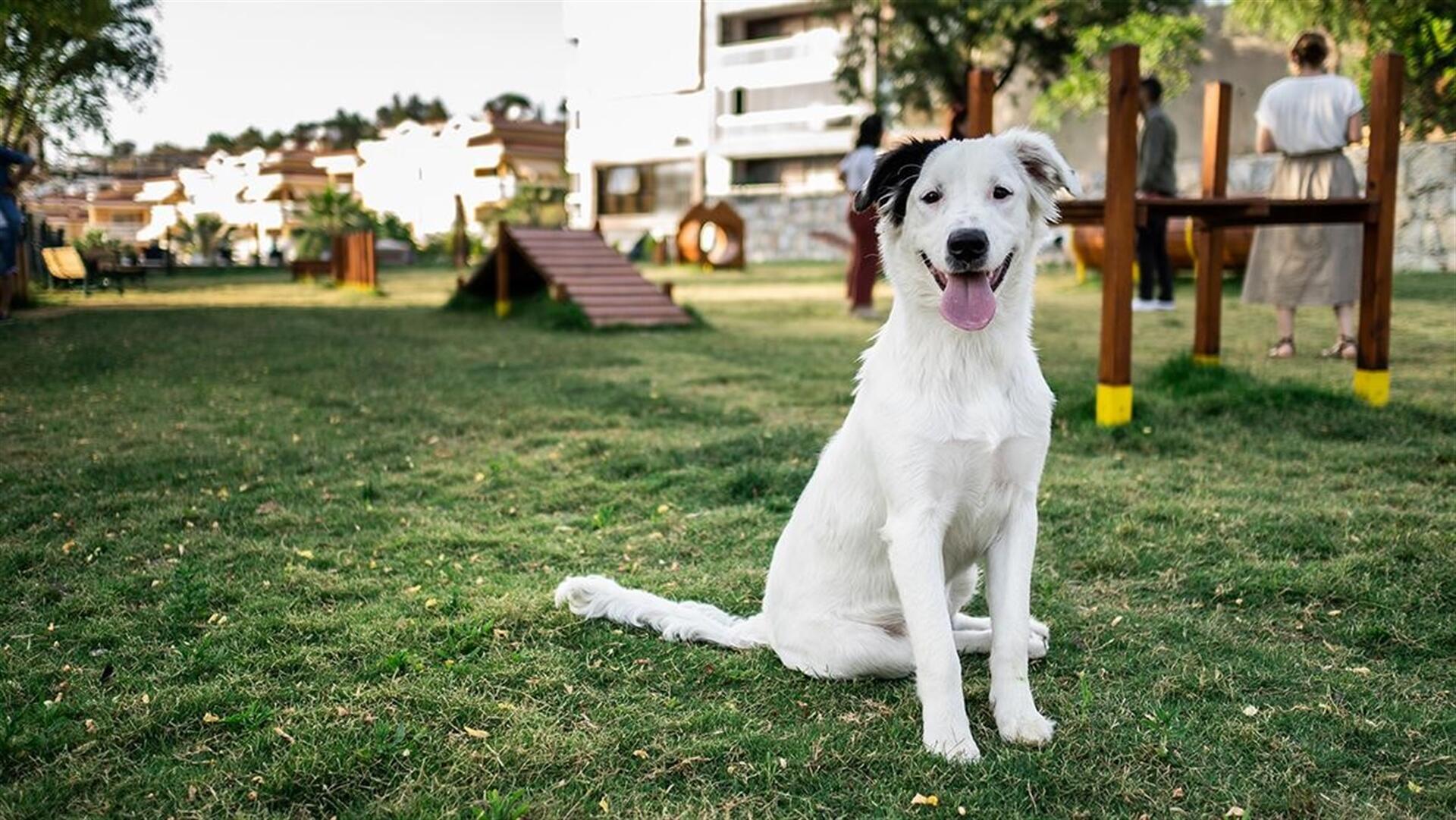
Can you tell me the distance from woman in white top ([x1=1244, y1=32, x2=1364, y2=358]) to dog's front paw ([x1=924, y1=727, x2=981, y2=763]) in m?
6.99

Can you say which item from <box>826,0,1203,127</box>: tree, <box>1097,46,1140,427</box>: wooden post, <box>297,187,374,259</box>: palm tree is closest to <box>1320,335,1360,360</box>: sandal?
<box>1097,46,1140,427</box>: wooden post

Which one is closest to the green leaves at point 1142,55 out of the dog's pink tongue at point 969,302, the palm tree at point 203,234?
the dog's pink tongue at point 969,302

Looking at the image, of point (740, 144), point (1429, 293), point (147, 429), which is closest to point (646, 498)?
point (147, 429)

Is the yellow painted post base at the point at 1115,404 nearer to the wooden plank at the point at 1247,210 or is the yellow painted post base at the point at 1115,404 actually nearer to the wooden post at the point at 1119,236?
the wooden post at the point at 1119,236

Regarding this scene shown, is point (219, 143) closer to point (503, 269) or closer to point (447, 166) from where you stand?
point (447, 166)

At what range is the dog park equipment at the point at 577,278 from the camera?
520 inches

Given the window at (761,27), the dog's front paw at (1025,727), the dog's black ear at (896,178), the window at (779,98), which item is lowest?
the dog's front paw at (1025,727)

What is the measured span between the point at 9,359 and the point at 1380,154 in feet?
36.5

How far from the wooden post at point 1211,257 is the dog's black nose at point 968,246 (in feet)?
17.8

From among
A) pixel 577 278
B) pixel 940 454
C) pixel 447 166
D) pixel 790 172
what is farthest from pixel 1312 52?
pixel 447 166

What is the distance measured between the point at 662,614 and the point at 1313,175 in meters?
7.11

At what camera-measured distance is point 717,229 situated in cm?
3000

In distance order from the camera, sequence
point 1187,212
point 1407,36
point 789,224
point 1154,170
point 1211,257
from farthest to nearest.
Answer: point 789,224, point 1407,36, point 1154,170, point 1211,257, point 1187,212

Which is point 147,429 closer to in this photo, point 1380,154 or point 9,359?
Answer: point 9,359
